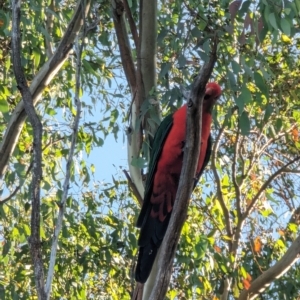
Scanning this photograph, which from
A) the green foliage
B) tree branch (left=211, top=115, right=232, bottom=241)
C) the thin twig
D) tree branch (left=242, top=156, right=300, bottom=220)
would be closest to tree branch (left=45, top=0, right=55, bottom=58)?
the green foliage

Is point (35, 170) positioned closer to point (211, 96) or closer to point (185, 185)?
point (185, 185)

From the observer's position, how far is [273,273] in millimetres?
4133

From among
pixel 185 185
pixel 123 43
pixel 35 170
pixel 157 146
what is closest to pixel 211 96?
pixel 157 146

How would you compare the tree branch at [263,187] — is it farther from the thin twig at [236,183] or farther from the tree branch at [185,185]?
the tree branch at [185,185]

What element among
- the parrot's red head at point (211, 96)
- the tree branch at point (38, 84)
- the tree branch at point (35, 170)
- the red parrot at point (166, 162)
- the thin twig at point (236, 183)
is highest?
the thin twig at point (236, 183)

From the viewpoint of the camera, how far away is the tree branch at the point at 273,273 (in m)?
4.05

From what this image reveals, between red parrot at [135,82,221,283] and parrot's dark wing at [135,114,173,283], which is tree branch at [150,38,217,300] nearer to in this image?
parrot's dark wing at [135,114,173,283]

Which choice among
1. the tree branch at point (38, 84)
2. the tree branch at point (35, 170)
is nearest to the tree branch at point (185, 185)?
the tree branch at point (35, 170)

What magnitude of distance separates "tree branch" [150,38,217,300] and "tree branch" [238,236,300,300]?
2507 mm

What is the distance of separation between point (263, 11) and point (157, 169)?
77 cm

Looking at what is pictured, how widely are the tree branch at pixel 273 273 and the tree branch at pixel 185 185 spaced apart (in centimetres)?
251

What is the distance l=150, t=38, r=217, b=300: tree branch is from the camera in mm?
1628

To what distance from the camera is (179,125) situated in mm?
2646

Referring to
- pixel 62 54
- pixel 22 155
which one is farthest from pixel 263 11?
pixel 22 155
